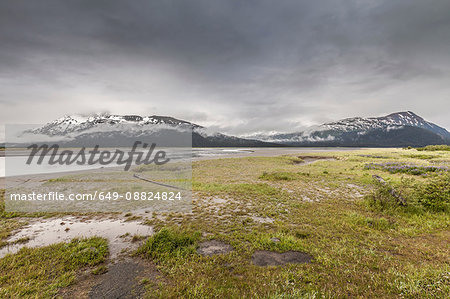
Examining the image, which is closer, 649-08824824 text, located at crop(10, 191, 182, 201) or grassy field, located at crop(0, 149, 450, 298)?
grassy field, located at crop(0, 149, 450, 298)

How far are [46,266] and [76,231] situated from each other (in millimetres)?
4034

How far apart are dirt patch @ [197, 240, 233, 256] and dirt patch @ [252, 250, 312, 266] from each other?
1385 mm

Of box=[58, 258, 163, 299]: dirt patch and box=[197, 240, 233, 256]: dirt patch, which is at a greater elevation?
box=[58, 258, 163, 299]: dirt patch

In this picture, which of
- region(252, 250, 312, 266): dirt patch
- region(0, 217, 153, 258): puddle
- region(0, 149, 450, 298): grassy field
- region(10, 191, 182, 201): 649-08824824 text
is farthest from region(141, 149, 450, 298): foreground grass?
region(10, 191, 182, 201): 649-08824824 text

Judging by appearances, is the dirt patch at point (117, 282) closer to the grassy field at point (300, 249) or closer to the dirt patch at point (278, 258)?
the grassy field at point (300, 249)

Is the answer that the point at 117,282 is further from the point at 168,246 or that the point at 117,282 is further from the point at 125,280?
the point at 168,246

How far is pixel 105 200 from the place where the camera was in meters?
16.4

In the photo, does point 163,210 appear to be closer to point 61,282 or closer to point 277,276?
point 61,282

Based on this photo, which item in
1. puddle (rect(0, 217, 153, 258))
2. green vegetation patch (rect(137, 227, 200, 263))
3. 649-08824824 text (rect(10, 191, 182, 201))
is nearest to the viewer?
green vegetation patch (rect(137, 227, 200, 263))

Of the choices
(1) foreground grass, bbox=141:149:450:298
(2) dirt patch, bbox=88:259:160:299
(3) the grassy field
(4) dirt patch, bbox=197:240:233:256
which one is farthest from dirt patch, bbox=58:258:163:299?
(4) dirt patch, bbox=197:240:233:256

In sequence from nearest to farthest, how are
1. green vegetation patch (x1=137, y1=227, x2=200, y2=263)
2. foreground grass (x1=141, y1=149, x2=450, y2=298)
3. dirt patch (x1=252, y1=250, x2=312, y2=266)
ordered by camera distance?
foreground grass (x1=141, y1=149, x2=450, y2=298)
dirt patch (x1=252, y1=250, x2=312, y2=266)
green vegetation patch (x1=137, y1=227, x2=200, y2=263)

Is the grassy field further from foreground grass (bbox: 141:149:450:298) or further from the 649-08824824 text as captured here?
the 649-08824824 text

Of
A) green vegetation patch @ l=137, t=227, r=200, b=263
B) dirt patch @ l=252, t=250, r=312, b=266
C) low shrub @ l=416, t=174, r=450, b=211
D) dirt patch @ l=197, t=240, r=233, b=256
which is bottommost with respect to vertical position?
dirt patch @ l=197, t=240, r=233, b=256

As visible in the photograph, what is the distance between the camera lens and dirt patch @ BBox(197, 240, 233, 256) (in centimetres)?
792
